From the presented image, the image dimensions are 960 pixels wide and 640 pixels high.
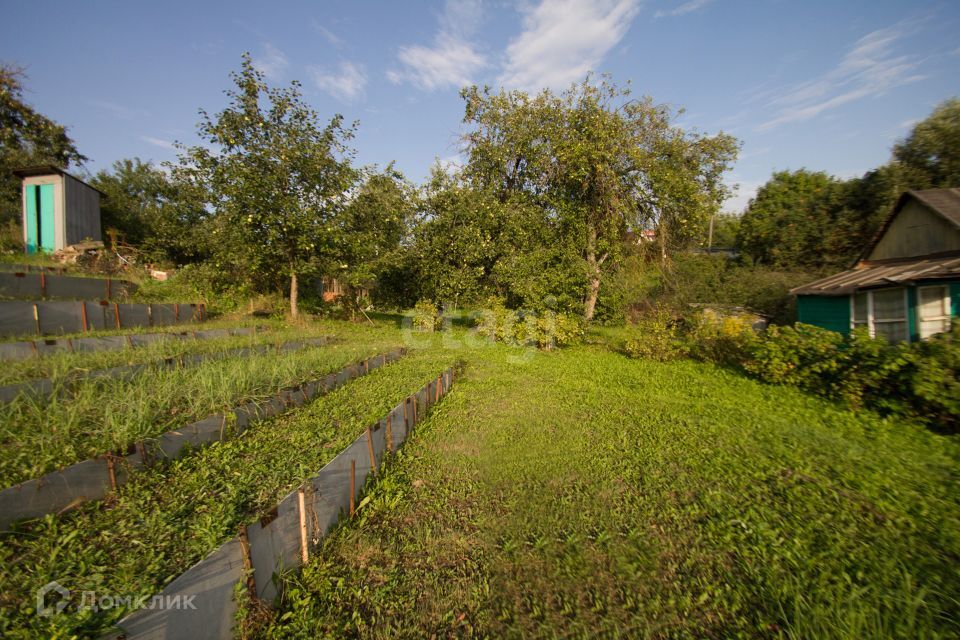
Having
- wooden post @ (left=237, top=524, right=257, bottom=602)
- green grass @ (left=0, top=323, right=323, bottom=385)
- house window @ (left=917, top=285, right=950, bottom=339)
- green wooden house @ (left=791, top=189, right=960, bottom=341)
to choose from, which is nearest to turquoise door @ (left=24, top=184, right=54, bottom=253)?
green grass @ (left=0, top=323, right=323, bottom=385)

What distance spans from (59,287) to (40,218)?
5.95 m

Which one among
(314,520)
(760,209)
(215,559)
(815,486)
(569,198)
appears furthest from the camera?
(760,209)

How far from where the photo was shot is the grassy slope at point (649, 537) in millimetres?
1962

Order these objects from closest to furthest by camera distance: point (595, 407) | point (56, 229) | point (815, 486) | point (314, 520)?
point (314, 520), point (815, 486), point (595, 407), point (56, 229)

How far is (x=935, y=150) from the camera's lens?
1338cm

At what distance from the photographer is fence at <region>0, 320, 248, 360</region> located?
488 centimetres

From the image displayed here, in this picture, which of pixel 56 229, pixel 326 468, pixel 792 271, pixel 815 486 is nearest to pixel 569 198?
pixel 792 271

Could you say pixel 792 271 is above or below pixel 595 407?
above

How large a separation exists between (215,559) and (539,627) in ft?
5.33

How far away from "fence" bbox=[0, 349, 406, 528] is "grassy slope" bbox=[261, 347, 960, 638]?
4.99 feet

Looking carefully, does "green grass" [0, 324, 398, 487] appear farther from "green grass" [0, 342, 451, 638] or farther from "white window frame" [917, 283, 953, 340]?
"white window frame" [917, 283, 953, 340]

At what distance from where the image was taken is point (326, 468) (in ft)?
8.13

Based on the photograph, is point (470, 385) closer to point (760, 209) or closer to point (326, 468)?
point (326, 468)
